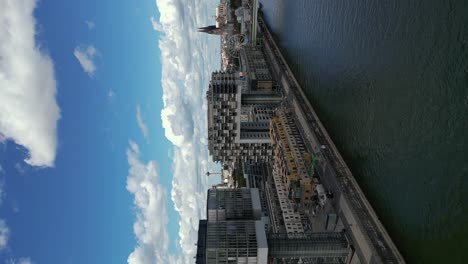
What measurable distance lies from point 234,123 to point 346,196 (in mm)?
37655

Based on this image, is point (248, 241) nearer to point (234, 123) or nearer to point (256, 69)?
point (234, 123)

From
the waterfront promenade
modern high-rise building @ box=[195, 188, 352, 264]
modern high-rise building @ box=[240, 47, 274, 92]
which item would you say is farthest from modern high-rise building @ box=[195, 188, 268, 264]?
modern high-rise building @ box=[240, 47, 274, 92]

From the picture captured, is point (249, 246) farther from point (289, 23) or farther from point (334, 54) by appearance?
point (289, 23)

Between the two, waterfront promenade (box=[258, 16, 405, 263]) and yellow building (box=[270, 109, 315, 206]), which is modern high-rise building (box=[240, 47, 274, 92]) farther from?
yellow building (box=[270, 109, 315, 206])

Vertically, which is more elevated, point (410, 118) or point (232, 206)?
point (410, 118)

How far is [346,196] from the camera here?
4419 cm

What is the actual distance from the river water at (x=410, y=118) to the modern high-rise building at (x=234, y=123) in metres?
25.7

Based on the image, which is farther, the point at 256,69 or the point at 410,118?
the point at 256,69

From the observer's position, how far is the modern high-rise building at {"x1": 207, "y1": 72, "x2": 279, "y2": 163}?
2953 inches

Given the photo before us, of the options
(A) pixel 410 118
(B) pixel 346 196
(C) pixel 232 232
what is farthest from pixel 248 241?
(A) pixel 410 118

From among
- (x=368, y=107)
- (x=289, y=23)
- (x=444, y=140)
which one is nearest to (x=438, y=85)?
(x=444, y=140)

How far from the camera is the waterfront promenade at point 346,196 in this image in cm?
3697

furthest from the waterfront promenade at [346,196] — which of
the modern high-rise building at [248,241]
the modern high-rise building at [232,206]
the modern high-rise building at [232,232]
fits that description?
the modern high-rise building at [232,206]

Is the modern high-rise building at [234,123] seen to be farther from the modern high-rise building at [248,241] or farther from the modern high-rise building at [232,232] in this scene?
the modern high-rise building at [248,241]
